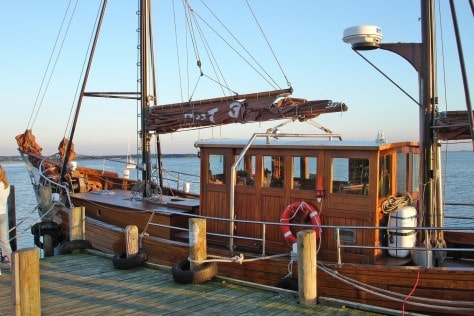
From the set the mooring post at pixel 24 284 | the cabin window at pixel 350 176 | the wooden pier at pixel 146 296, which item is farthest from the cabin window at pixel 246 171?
the mooring post at pixel 24 284

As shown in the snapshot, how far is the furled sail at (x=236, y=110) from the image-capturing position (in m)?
9.56

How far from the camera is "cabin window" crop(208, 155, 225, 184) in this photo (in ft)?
31.3

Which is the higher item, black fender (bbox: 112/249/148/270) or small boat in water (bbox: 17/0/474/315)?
small boat in water (bbox: 17/0/474/315)

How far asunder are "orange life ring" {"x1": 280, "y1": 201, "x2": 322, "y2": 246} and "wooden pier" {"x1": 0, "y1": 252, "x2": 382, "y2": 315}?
114 cm

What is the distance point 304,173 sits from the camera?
8531 millimetres

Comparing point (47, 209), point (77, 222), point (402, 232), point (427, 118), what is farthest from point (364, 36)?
point (47, 209)

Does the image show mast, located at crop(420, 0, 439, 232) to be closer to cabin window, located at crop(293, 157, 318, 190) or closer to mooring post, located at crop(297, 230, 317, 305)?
cabin window, located at crop(293, 157, 318, 190)

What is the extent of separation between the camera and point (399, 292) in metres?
6.96

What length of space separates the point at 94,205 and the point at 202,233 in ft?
17.7

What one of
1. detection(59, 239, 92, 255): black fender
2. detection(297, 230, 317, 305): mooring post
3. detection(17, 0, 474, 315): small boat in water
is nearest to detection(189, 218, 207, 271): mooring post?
detection(17, 0, 474, 315): small boat in water

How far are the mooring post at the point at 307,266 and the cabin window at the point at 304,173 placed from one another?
6.12ft

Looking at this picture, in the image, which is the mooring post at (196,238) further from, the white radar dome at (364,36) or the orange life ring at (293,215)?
the white radar dome at (364,36)

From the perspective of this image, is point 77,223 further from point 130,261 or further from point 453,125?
point 453,125

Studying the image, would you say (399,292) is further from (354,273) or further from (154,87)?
(154,87)
